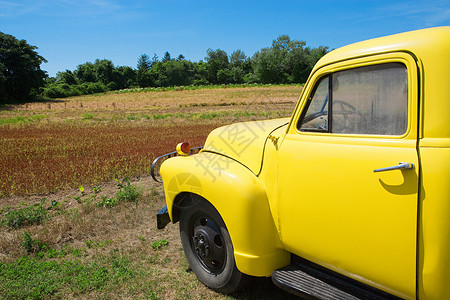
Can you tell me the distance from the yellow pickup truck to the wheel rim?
14 mm

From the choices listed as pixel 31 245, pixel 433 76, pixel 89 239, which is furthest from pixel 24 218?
pixel 433 76

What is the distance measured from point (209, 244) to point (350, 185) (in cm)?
154

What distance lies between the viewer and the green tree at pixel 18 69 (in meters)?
51.0

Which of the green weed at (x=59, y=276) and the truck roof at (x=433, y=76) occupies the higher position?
the truck roof at (x=433, y=76)

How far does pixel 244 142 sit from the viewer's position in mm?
2846

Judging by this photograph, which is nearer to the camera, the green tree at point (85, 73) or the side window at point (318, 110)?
the side window at point (318, 110)

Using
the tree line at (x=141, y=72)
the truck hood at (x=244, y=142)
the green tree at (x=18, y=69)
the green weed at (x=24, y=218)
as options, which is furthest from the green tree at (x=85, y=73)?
the truck hood at (x=244, y=142)

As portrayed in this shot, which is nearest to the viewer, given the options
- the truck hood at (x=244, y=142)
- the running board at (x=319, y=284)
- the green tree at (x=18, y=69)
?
the running board at (x=319, y=284)

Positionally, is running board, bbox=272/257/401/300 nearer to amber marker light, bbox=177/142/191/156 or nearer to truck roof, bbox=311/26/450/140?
truck roof, bbox=311/26/450/140

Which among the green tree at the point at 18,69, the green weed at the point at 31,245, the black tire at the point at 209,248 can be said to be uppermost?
the green tree at the point at 18,69

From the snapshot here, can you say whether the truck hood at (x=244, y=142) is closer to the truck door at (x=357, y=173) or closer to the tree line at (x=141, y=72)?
the truck door at (x=357, y=173)

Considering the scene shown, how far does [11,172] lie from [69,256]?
16.4 ft

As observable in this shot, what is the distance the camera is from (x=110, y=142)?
39.6ft

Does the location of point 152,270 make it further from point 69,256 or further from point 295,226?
point 295,226
